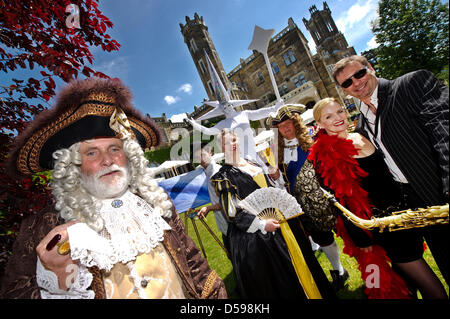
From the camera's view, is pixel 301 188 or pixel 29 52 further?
pixel 301 188

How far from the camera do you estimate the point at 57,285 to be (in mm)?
1105

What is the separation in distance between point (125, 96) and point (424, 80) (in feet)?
7.74

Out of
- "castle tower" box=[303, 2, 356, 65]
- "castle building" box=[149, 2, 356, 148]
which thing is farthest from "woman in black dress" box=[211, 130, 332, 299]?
"castle tower" box=[303, 2, 356, 65]

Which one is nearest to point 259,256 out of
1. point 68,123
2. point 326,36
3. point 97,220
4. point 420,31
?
point 97,220

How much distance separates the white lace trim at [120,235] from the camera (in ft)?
3.85

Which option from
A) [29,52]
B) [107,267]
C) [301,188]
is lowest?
[301,188]

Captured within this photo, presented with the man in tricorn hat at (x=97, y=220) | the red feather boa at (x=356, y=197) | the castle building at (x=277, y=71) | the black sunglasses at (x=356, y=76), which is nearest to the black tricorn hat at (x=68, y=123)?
the man in tricorn hat at (x=97, y=220)

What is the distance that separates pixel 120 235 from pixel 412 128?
2.34 metres

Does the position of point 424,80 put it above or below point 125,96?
below

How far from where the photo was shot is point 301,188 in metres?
2.70

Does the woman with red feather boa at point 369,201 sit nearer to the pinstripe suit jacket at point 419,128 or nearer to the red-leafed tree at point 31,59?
the pinstripe suit jacket at point 419,128
